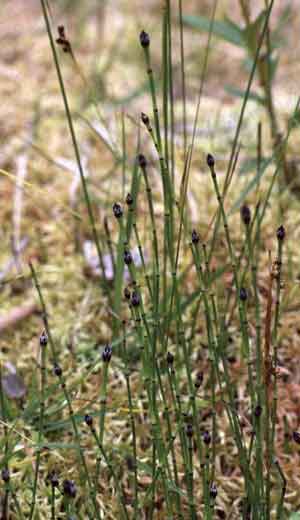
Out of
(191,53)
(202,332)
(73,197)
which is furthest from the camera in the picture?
(191,53)

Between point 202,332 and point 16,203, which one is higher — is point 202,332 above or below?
below

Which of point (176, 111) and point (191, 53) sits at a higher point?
point (191, 53)

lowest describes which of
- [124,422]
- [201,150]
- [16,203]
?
[124,422]

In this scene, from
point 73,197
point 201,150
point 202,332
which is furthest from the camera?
point 201,150

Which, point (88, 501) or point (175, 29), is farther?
point (175, 29)

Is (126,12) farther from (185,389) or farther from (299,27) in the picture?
(185,389)

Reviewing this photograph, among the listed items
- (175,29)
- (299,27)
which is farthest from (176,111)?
(299,27)

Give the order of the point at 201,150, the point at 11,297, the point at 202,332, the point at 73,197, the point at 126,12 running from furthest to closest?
the point at 126,12 → the point at 201,150 → the point at 73,197 → the point at 11,297 → the point at 202,332

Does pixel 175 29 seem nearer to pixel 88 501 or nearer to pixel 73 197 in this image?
pixel 73 197

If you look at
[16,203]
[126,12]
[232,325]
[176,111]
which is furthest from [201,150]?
[126,12]
